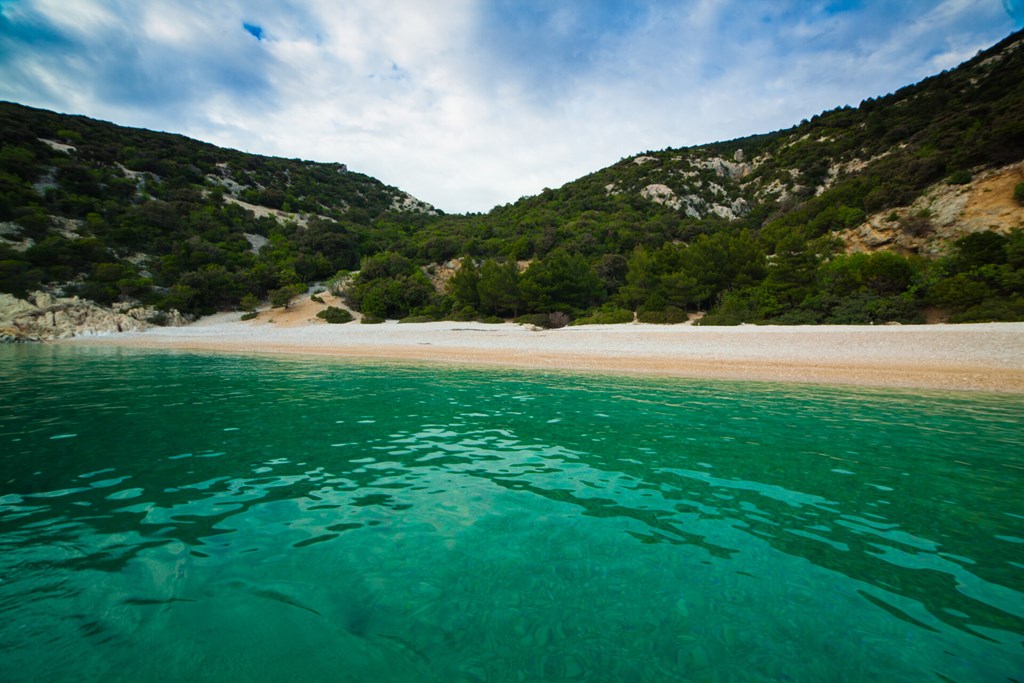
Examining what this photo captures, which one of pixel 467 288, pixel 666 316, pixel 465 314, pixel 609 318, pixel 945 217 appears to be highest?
Result: pixel 945 217

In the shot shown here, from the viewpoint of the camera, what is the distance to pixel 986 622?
2951 mm

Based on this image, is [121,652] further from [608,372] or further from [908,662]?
[608,372]

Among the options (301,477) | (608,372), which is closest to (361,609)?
(301,477)

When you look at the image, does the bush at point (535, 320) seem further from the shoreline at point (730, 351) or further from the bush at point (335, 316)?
the bush at point (335, 316)

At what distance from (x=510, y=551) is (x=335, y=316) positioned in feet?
142

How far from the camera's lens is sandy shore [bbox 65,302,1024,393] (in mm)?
14883

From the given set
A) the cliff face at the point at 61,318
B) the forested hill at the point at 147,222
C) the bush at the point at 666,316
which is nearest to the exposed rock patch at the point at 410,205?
the forested hill at the point at 147,222

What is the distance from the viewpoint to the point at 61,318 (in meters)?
36.9

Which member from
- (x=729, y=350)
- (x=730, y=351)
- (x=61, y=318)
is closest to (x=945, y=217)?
(x=729, y=350)

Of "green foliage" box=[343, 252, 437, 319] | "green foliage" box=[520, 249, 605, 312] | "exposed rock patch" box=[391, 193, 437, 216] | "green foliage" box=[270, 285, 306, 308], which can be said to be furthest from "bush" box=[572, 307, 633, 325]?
"exposed rock patch" box=[391, 193, 437, 216]

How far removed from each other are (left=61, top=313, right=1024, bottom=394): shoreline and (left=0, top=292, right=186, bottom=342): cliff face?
5.79 m

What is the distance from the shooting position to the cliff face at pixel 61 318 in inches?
1356

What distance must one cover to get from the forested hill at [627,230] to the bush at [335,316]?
2552 mm

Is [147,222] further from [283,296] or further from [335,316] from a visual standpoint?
[335,316]
